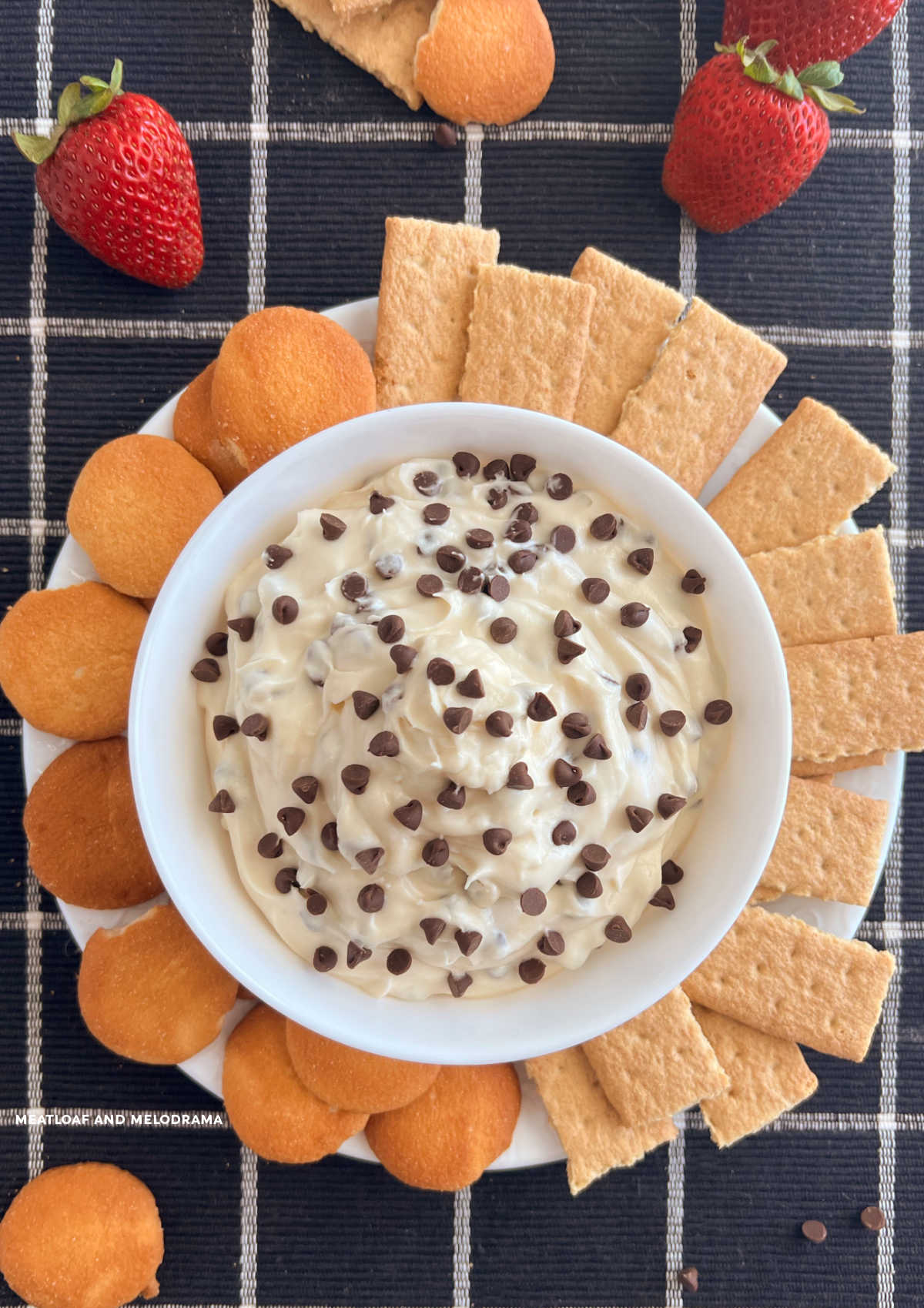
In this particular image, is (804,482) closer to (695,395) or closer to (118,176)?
(695,395)

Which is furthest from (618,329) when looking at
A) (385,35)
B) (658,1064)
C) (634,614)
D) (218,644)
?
(658,1064)

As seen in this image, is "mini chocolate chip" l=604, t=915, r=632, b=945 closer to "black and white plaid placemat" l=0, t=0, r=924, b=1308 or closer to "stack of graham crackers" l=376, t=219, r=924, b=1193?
"stack of graham crackers" l=376, t=219, r=924, b=1193

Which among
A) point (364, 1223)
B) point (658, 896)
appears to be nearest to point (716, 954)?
point (658, 896)

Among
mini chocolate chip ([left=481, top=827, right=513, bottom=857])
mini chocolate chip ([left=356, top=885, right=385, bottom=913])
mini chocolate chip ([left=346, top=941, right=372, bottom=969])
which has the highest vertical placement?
mini chocolate chip ([left=481, top=827, right=513, bottom=857])

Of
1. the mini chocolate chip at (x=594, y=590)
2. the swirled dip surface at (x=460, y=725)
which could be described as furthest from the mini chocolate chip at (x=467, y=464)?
the mini chocolate chip at (x=594, y=590)

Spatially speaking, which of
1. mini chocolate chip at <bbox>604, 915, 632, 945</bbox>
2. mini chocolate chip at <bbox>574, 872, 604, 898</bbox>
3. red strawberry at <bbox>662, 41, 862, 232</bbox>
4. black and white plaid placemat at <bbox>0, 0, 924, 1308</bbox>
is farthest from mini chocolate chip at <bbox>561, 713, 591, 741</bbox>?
red strawberry at <bbox>662, 41, 862, 232</bbox>

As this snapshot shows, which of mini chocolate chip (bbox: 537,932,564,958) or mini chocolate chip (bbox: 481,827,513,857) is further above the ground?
mini chocolate chip (bbox: 481,827,513,857)

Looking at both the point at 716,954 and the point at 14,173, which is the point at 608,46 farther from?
the point at 716,954

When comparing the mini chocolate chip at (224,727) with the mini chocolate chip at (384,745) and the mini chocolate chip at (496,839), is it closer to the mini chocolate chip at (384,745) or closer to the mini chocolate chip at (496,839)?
the mini chocolate chip at (384,745)
